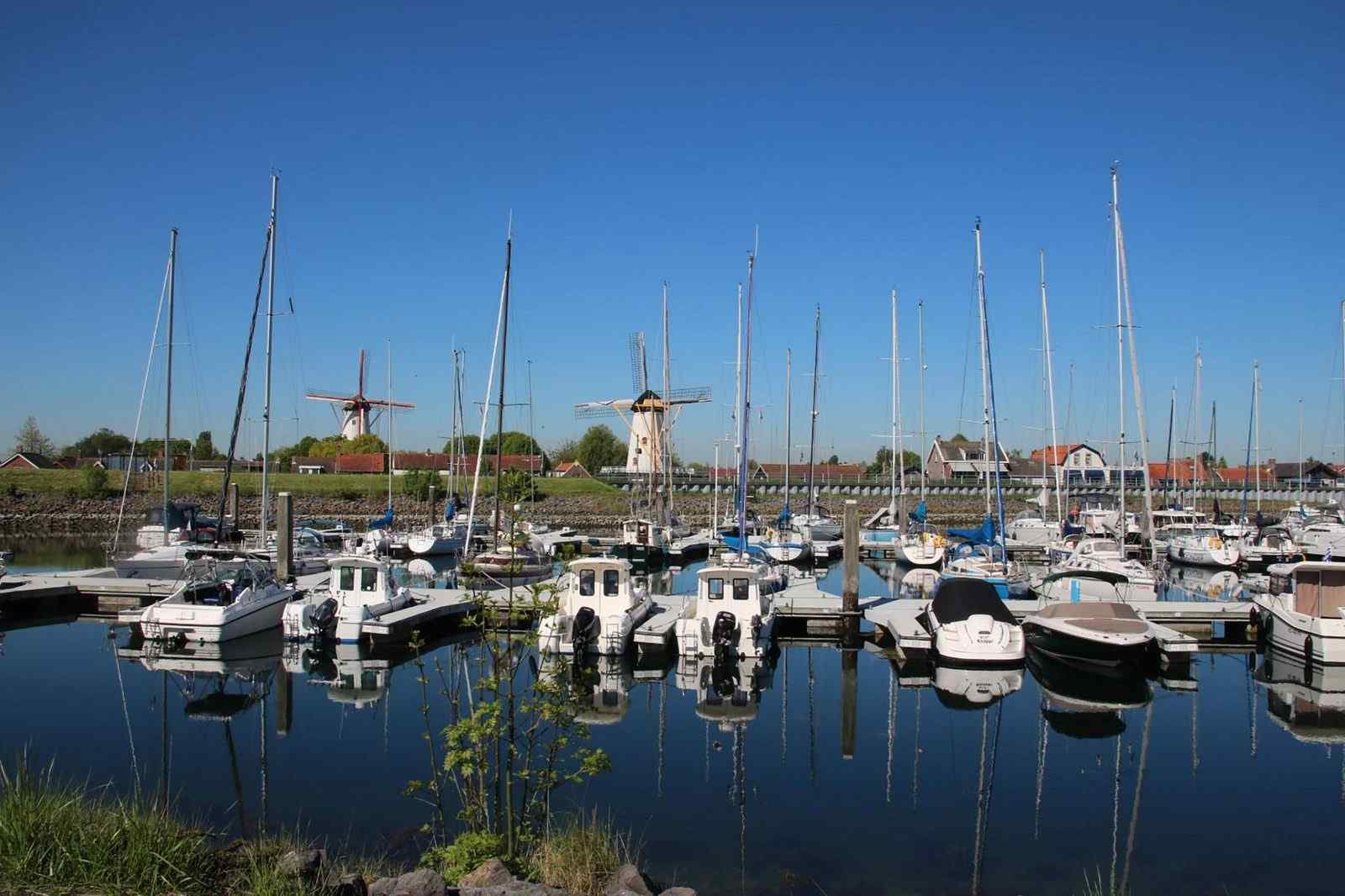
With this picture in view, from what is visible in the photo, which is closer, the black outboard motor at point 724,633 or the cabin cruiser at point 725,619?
the black outboard motor at point 724,633

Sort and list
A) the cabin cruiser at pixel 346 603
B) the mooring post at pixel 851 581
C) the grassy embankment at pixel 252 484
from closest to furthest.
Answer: the cabin cruiser at pixel 346 603, the mooring post at pixel 851 581, the grassy embankment at pixel 252 484

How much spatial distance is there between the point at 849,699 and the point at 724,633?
375 centimetres

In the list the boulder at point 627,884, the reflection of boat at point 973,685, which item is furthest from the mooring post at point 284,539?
the boulder at point 627,884

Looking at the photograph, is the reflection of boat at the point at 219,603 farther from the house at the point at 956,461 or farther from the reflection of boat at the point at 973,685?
the house at the point at 956,461

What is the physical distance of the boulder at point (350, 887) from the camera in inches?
354

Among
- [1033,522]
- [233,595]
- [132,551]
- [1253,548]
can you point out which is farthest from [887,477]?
[233,595]

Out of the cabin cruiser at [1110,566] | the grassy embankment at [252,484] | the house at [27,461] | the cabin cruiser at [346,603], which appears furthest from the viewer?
the house at [27,461]

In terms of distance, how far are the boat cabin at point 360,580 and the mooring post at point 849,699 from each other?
1331 cm

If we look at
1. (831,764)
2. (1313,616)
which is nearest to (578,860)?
(831,764)

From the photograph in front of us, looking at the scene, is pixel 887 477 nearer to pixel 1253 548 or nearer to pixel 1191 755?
pixel 1253 548

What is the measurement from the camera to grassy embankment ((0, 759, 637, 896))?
872cm

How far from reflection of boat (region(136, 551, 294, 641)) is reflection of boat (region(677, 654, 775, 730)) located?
12.2 metres

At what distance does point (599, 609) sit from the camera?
90.0 feet

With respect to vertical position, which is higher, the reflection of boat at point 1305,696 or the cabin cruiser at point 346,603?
the cabin cruiser at point 346,603
